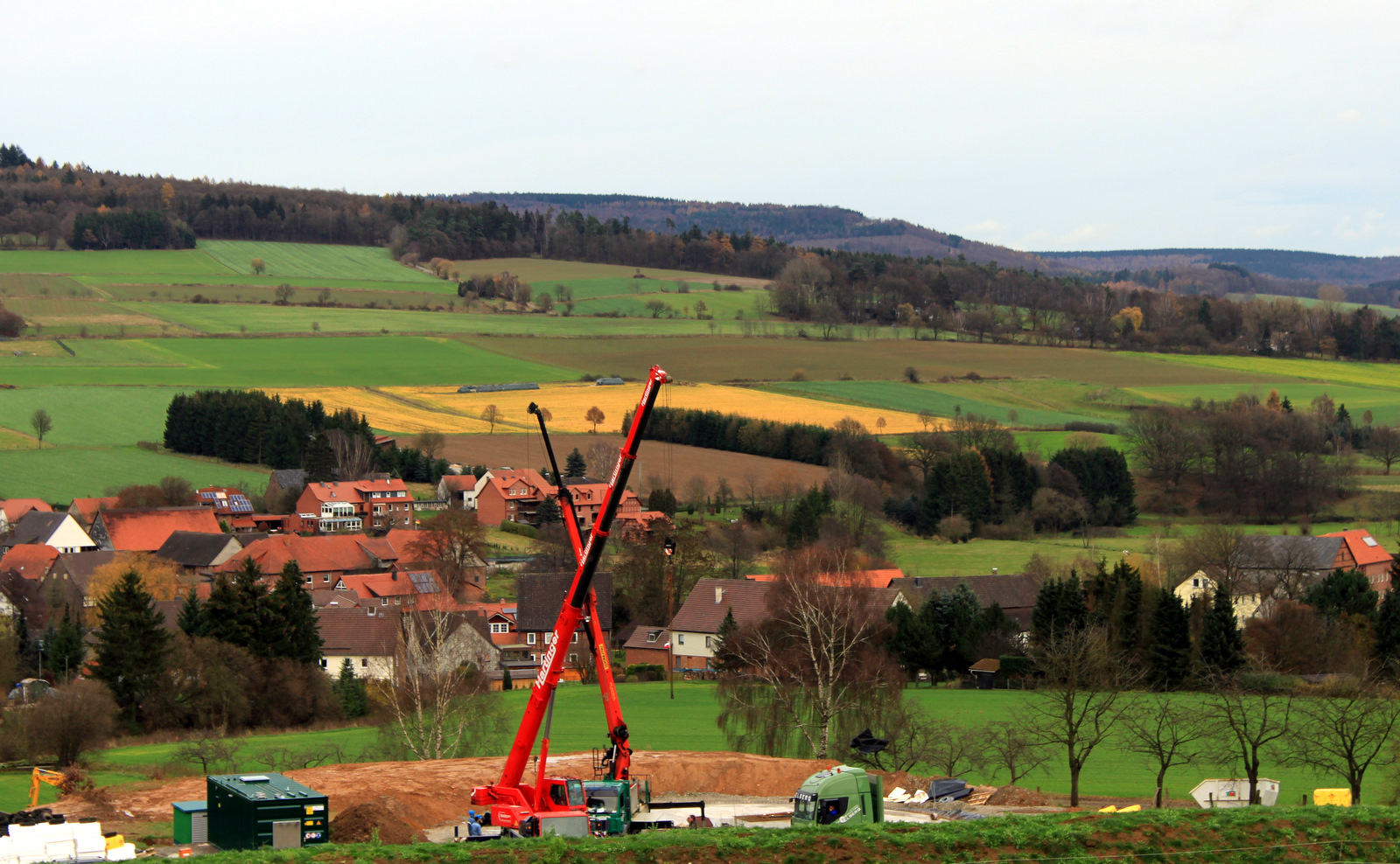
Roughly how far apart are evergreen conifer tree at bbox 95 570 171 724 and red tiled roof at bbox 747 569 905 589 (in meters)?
24.2

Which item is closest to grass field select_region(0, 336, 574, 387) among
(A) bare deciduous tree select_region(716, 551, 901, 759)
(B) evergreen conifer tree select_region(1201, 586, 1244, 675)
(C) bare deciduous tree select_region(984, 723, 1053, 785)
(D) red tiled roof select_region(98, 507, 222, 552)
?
(D) red tiled roof select_region(98, 507, 222, 552)

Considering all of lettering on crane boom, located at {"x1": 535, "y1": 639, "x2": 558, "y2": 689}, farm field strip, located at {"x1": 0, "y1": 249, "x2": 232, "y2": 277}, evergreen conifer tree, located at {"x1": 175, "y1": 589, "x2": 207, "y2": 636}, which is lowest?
evergreen conifer tree, located at {"x1": 175, "y1": 589, "x2": 207, "y2": 636}

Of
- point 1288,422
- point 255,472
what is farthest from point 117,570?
point 1288,422

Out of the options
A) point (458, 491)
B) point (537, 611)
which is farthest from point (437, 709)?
point (458, 491)

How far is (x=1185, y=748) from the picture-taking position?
42.1 metres

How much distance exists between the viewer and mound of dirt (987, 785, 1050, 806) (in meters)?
29.8

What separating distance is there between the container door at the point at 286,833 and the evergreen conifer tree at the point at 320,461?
289 feet

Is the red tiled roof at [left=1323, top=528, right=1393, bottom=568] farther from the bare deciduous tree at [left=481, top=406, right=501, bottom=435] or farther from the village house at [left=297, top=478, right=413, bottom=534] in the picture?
the bare deciduous tree at [left=481, top=406, right=501, bottom=435]

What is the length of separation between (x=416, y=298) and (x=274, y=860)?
156 m

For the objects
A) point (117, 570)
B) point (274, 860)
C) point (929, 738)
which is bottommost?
point (117, 570)

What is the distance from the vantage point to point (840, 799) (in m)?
23.6

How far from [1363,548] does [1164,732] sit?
133 feet

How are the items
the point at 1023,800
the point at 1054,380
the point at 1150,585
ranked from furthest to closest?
the point at 1054,380, the point at 1150,585, the point at 1023,800

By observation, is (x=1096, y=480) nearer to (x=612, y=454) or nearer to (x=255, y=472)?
(x=612, y=454)
